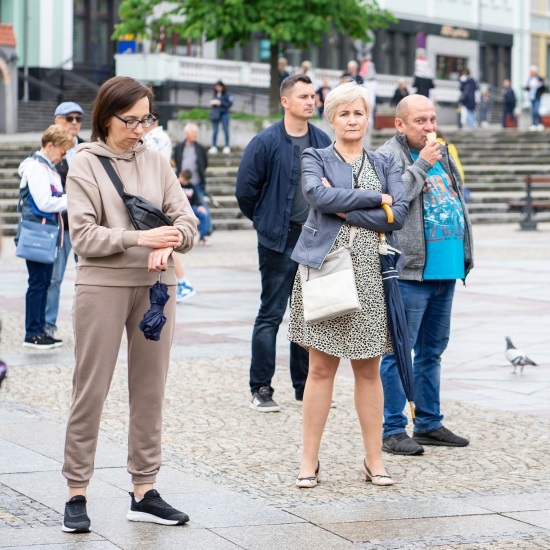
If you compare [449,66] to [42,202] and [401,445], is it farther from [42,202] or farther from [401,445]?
[401,445]

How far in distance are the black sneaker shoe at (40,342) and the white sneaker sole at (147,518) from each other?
17.6 ft

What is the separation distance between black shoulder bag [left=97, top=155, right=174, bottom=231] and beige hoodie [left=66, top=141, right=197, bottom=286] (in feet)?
0.08

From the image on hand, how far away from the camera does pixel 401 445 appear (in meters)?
7.39

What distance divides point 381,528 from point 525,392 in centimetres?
366

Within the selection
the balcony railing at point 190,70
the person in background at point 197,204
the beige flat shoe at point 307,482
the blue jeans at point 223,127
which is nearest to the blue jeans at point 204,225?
the person in background at point 197,204

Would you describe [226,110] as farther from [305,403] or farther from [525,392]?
[305,403]

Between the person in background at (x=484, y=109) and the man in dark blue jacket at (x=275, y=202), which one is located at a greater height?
the person in background at (x=484, y=109)

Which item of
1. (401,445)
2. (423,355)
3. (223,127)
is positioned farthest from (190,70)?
(401,445)

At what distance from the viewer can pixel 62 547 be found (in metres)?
5.39

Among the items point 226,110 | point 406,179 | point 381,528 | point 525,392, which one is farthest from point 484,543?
point 226,110

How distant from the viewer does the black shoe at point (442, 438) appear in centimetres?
753

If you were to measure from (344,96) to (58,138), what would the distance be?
4.62 m

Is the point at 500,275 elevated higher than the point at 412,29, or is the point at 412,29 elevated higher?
the point at 412,29

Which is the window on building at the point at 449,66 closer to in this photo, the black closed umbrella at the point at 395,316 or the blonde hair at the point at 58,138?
the blonde hair at the point at 58,138
